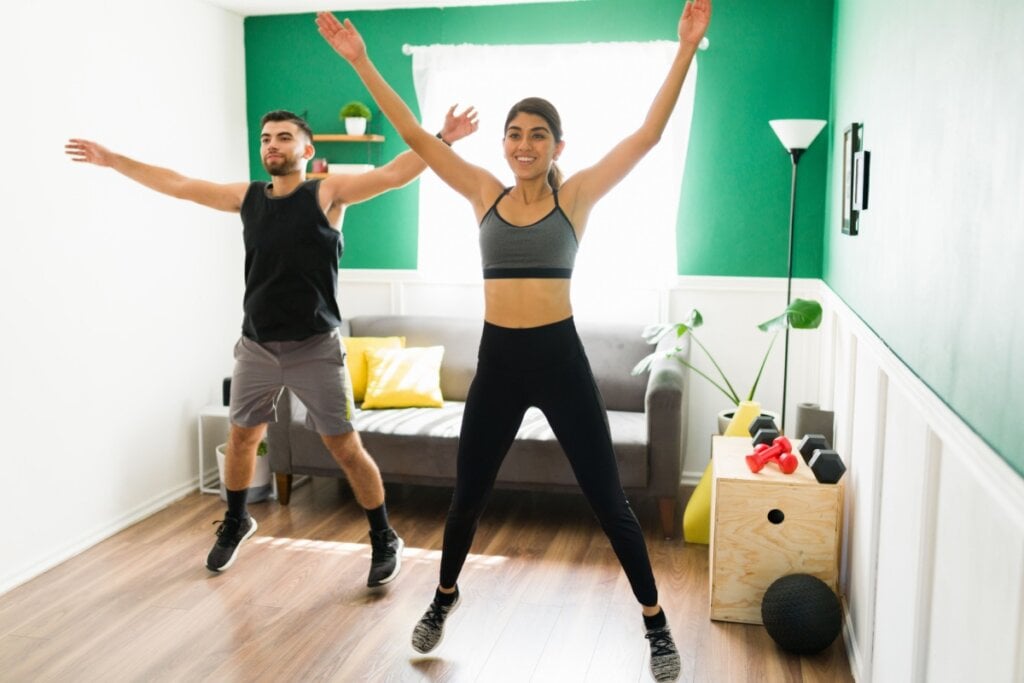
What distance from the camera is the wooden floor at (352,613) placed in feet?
8.84

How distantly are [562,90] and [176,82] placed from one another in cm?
179

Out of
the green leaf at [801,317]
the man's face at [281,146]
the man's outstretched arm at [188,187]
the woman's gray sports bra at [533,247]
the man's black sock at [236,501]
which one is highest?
the man's face at [281,146]

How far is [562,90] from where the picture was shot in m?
4.55

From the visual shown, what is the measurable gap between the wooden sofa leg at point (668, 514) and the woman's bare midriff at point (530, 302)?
5.02 feet

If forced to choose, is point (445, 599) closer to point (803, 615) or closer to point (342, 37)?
point (803, 615)

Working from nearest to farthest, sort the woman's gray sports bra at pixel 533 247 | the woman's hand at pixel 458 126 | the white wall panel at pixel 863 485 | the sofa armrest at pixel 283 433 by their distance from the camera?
the white wall panel at pixel 863 485 < the woman's gray sports bra at pixel 533 247 < the woman's hand at pixel 458 126 < the sofa armrest at pixel 283 433

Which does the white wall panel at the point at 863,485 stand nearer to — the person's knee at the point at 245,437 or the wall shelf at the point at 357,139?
the person's knee at the point at 245,437

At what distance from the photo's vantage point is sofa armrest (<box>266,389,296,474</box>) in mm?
4113

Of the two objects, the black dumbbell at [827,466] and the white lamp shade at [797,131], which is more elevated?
the white lamp shade at [797,131]

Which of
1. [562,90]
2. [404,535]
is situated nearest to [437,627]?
[404,535]

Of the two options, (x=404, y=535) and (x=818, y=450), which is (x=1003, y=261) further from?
(x=404, y=535)

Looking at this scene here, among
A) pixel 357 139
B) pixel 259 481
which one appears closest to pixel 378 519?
pixel 259 481

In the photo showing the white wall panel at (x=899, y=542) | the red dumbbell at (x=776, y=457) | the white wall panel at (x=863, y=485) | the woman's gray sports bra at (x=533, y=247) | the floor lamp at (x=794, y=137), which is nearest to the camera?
the white wall panel at (x=899, y=542)

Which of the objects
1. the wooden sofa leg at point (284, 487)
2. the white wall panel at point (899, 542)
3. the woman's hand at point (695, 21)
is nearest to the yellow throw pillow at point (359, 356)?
the wooden sofa leg at point (284, 487)
